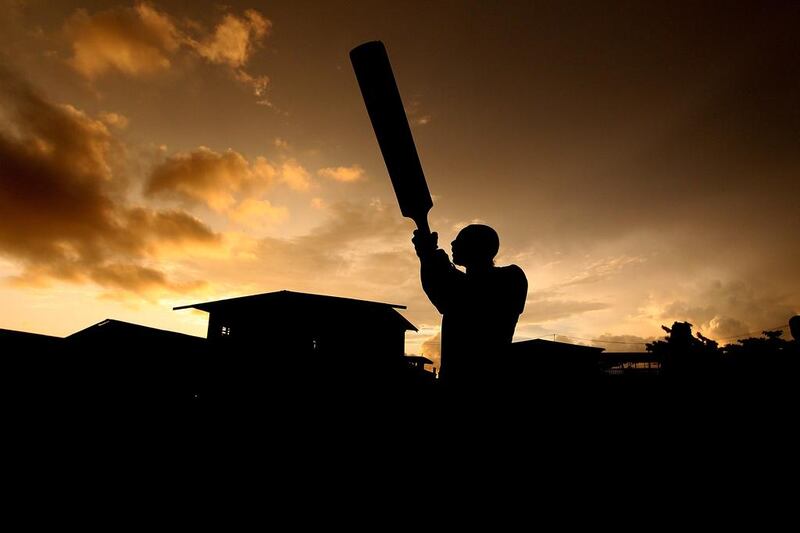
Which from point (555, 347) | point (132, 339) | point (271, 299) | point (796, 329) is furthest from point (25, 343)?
point (555, 347)

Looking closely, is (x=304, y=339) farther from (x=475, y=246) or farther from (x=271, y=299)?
(x=475, y=246)

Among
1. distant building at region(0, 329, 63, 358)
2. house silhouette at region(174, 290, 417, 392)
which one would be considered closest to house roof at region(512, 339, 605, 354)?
house silhouette at region(174, 290, 417, 392)

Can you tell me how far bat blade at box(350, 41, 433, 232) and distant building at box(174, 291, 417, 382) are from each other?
19.8 meters

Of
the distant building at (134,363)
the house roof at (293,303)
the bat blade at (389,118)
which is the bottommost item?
the distant building at (134,363)

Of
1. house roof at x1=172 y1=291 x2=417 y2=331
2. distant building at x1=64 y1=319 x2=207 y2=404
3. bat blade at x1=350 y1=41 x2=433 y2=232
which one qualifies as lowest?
distant building at x1=64 y1=319 x2=207 y2=404

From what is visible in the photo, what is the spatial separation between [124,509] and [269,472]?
1.41 m

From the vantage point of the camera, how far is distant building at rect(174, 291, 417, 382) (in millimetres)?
20469

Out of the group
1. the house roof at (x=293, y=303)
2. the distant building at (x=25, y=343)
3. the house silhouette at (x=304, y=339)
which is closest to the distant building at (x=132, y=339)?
the house silhouette at (x=304, y=339)

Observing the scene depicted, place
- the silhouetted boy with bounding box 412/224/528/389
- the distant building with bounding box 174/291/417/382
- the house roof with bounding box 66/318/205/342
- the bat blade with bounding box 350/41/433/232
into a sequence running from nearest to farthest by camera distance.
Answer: the bat blade with bounding box 350/41/433/232
the silhouetted boy with bounding box 412/224/528/389
the house roof with bounding box 66/318/205/342
the distant building with bounding box 174/291/417/382

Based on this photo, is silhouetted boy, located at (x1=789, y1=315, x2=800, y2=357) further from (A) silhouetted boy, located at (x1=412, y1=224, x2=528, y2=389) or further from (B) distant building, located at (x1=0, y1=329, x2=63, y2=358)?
(B) distant building, located at (x1=0, y1=329, x2=63, y2=358)

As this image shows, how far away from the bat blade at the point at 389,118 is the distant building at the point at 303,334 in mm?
19796

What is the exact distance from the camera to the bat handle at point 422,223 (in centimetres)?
188

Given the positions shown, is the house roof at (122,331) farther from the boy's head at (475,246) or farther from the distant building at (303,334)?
the boy's head at (475,246)

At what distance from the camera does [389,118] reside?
165 cm
